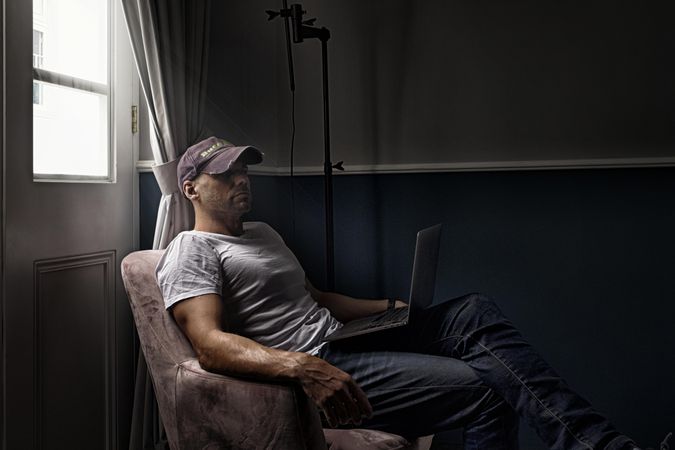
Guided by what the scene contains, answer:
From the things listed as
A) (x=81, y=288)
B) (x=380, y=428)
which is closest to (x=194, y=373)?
(x=380, y=428)

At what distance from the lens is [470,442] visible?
1.42m

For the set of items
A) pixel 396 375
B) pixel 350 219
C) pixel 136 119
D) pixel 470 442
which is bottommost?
pixel 470 442

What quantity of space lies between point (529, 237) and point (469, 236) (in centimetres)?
18

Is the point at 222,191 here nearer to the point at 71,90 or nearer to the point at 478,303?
the point at 71,90

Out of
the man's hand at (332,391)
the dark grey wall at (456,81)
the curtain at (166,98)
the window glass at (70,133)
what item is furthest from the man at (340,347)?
the dark grey wall at (456,81)

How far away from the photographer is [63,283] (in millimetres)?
1654

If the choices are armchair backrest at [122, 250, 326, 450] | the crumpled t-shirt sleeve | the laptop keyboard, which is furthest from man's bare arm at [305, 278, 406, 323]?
armchair backrest at [122, 250, 326, 450]

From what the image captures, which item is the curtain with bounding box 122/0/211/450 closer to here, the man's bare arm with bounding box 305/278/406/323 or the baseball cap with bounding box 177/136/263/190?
the baseball cap with bounding box 177/136/263/190

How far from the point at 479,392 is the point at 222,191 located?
776 mm

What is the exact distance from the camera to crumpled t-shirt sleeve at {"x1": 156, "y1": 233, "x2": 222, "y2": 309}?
4.66ft

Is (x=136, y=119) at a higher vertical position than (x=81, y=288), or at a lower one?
higher

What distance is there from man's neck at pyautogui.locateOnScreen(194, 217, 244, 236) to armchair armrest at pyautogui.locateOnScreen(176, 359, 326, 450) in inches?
15.0

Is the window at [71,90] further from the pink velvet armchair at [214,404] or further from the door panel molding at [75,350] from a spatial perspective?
the pink velvet armchair at [214,404]

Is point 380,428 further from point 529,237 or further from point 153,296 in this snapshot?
point 529,237
